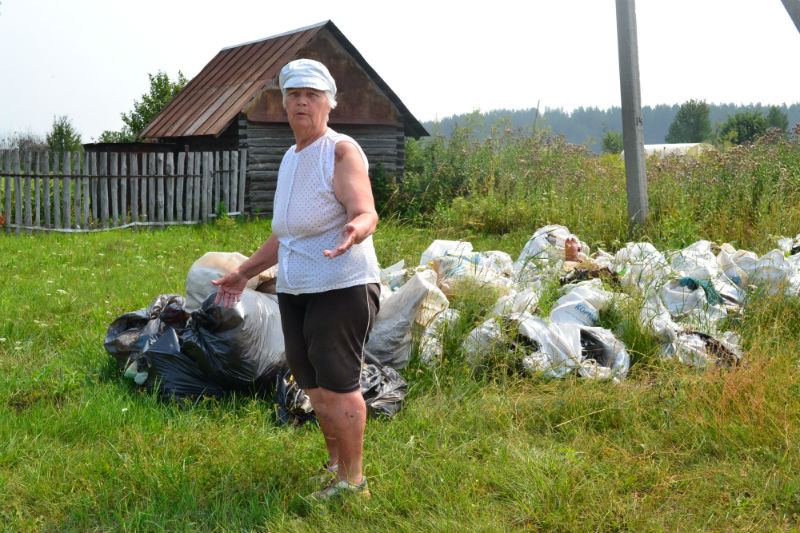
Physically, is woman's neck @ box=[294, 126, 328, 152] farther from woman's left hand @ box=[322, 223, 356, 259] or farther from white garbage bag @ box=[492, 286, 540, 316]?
white garbage bag @ box=[492, 286, 540, 316]

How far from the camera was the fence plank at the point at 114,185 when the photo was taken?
39.7 feet

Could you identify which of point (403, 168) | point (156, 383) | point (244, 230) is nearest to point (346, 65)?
point (403, 168)

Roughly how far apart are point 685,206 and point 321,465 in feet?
18.0

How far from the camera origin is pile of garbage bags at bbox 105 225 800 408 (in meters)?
3.72

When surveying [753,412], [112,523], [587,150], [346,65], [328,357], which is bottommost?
[112,523]

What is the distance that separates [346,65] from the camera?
14.7 meters

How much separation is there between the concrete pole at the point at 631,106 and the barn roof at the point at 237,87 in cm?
811

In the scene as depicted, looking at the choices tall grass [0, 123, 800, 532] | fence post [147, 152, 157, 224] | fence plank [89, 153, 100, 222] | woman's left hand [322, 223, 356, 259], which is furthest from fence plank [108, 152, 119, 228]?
woman's left hand [322, 223, 356, 259]

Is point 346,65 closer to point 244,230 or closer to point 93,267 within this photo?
point 244,230

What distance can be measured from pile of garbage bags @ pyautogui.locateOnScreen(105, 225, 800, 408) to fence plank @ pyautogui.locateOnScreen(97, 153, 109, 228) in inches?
323

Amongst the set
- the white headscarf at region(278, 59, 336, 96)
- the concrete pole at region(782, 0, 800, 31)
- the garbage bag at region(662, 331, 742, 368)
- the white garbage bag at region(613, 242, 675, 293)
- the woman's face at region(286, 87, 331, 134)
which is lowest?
the garbage bag at region(662, 331, 742, 368)

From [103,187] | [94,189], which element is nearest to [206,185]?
[103,187]

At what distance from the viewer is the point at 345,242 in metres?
2.26

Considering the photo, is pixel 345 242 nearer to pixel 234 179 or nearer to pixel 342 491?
pixel 342 491
